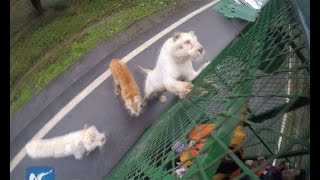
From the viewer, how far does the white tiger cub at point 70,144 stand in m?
3.64

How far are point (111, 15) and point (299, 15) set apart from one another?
370 cm

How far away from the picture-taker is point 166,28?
14.9 ft

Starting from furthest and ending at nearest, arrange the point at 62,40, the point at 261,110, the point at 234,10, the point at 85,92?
1. the point at 62,40
2. the point at 234,10
3. the point at 85,92
4. the point at 261,110

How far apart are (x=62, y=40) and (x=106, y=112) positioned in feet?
3.44

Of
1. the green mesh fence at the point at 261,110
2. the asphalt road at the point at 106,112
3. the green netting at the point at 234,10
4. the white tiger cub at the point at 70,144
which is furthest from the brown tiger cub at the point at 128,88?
the green mesh fence at the point at 261,110

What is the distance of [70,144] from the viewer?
12.1ft

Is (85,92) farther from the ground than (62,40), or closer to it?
closer to it

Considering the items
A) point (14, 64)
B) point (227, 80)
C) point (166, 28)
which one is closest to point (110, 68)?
point (166, 28)

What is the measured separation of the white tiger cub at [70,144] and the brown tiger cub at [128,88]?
12.4 inches

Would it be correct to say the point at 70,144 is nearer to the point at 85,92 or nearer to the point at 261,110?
the point at 85,92

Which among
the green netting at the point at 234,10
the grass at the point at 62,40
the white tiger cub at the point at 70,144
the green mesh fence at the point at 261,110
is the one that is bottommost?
the green mesh fence at the point at 261,110

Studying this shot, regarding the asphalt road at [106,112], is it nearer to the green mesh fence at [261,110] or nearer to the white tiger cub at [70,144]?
the white tiger cub at [70,144]

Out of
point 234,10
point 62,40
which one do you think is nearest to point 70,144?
point 62,40
